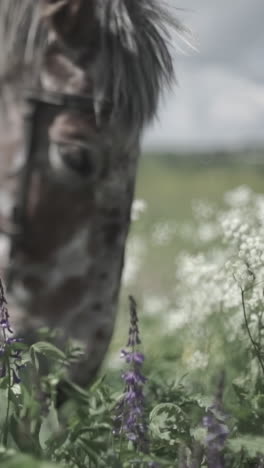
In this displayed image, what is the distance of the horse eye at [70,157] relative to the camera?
2.98 metres

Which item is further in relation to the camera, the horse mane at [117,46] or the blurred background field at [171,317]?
the blurred background field at [171,317]

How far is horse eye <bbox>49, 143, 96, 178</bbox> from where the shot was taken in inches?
Answer: 117

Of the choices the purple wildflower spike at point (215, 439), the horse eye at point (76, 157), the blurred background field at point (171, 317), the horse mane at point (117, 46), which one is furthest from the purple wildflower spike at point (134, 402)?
the horse mane at point (117, 46)

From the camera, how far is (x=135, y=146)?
3258 millimetres

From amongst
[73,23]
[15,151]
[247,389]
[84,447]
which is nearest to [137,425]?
[84,447]

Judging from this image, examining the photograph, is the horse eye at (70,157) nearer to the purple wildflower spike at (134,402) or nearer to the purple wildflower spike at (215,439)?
the purple wildflower spike at (134,402)

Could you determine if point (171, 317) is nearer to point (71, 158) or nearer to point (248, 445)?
point (71, 158)

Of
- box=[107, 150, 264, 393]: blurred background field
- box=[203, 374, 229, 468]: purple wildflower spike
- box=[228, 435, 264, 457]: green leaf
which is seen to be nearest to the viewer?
box=[203, 374, 229, 468]: purple wildflower spike

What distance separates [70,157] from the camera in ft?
9.77

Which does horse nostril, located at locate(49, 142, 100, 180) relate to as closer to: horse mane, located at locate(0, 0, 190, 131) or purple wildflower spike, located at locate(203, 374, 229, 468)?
horse mane, located at locate(0, 0, 190, 131)

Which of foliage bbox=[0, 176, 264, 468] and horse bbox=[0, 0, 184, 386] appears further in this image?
horse bbox=[0, 0, 184, 386]

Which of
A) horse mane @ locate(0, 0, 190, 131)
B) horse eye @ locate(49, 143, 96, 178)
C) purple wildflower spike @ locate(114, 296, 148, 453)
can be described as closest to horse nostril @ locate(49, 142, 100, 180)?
horse eye @ locate(49, 143, 96, 178)

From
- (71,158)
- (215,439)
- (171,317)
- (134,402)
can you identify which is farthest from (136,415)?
(171,317)

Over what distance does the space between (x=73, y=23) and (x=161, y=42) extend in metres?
0.44
